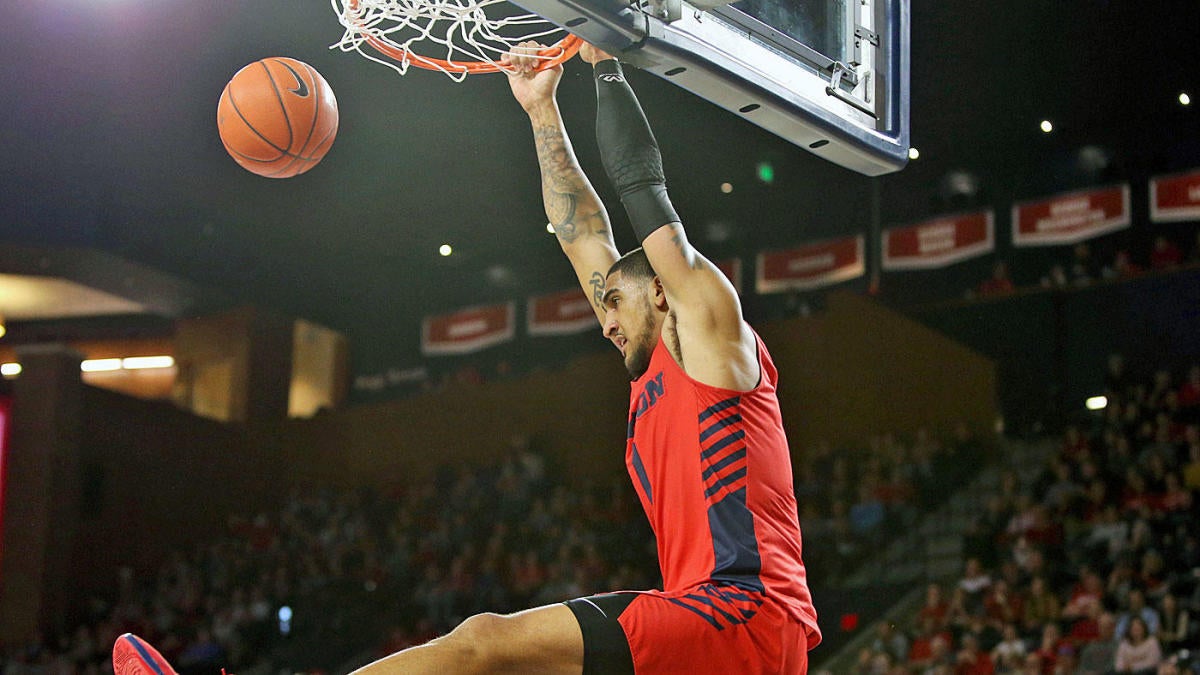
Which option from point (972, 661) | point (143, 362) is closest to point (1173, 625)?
point (972, 661)

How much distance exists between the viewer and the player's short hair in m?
3.43

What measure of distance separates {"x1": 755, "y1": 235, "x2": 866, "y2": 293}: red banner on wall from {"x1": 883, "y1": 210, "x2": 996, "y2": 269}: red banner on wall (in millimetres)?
466

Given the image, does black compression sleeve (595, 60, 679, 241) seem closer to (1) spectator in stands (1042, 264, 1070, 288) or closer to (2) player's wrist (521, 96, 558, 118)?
(2) player's wrist (521, 96, 558, 118)

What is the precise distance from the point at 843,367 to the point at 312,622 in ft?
21.8

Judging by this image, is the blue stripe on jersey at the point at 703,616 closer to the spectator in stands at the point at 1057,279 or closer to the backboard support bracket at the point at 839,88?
the backboard support bracket at the point at 839,88

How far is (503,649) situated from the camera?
2801mm

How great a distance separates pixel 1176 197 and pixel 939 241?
2.65 m

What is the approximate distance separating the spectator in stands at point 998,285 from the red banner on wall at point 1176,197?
6.65 ft

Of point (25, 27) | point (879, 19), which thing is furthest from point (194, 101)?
point (879, 19)

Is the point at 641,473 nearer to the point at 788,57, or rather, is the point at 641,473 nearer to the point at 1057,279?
the point at 788,57

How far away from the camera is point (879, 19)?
13.4 ft

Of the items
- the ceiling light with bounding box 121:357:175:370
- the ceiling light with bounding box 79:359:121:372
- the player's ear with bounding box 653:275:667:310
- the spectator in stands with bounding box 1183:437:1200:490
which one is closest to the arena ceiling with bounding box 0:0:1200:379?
the ceiling light with bounding box 121:357:175:370

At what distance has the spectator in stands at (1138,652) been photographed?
28.5ft

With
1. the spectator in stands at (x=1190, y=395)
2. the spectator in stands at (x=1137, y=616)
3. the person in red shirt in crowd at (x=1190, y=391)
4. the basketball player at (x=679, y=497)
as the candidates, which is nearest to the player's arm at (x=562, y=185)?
the basketball player at (x=679, y=497)
